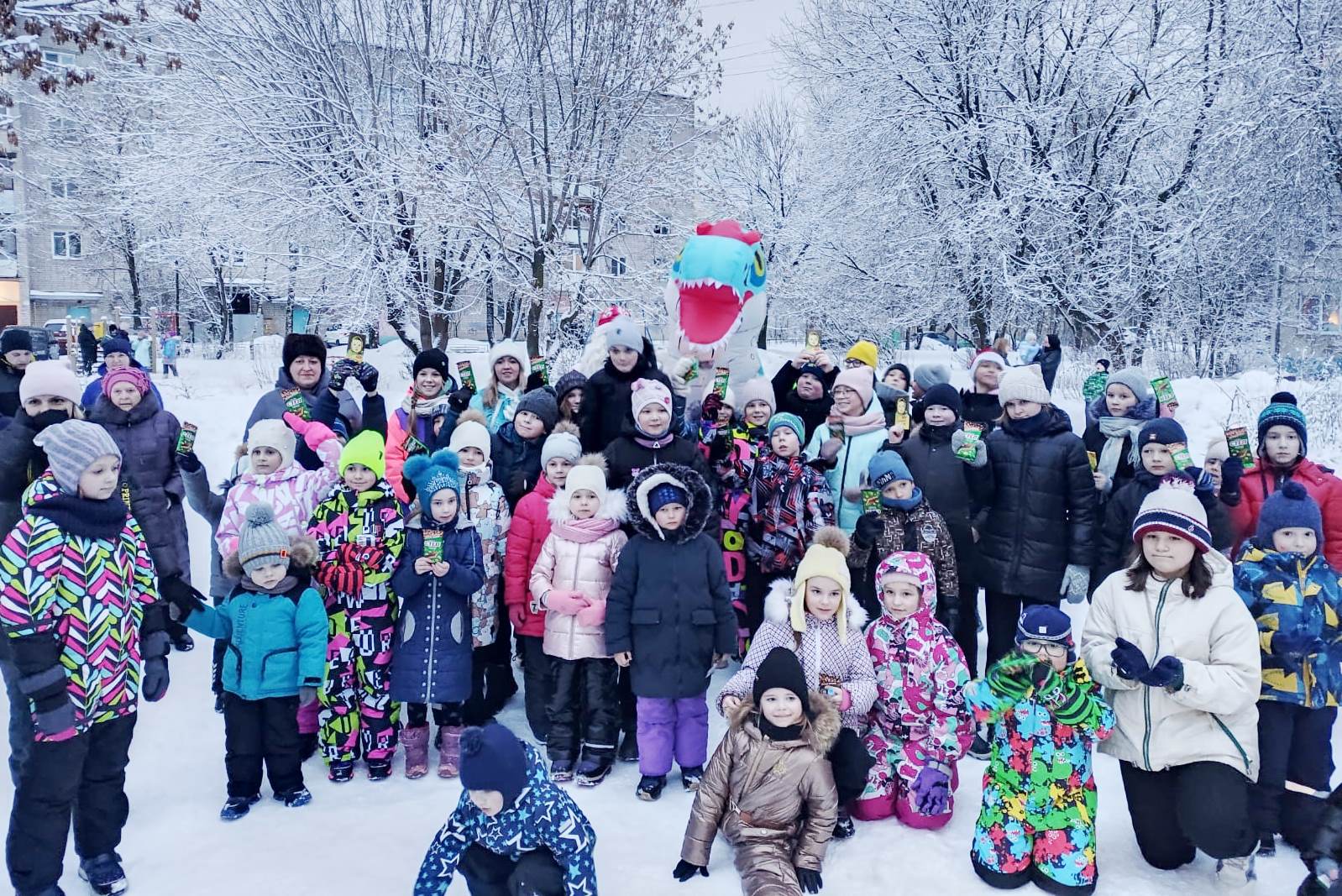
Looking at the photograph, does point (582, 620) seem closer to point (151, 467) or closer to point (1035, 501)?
point (1035, 501)

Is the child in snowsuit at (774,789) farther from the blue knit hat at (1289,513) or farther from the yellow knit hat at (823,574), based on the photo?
the blue knit hat at (1289,513)

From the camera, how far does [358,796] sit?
4016 mm

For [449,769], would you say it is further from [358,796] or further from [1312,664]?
[1312,664]

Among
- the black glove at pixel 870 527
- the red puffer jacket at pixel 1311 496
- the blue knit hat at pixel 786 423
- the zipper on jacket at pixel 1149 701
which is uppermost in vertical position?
the blue knit hat at pixel 786 423

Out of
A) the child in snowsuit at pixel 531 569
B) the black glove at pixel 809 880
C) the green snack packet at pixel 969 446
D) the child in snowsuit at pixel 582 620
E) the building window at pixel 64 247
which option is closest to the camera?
the black glove at pixel 809 880

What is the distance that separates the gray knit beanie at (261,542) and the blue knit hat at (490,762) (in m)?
1.53

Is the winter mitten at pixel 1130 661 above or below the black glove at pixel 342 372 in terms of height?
below

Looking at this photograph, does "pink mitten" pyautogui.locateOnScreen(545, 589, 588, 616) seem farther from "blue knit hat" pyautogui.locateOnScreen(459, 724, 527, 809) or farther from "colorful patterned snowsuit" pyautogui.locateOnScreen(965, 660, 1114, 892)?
"colorful patterned snowsuit" pyautogui.locateOnScreen(965, 660, 1114, 892)

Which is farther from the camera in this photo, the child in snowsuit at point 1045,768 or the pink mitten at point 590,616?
the pink mitten at point 590,616

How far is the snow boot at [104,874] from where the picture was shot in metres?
3.26

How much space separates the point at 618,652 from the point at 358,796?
1338mm

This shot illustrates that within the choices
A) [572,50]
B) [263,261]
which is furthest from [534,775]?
[263,261]

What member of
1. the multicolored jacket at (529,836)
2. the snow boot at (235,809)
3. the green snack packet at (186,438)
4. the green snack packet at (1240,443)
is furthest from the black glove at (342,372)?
the green snack packet at (1240,443)

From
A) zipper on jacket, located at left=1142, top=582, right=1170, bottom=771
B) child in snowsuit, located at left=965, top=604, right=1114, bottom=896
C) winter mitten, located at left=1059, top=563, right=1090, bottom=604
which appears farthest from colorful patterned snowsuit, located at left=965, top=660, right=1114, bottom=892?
winter mitten, located at left=1059, top=563, right=1090, bottom=604
